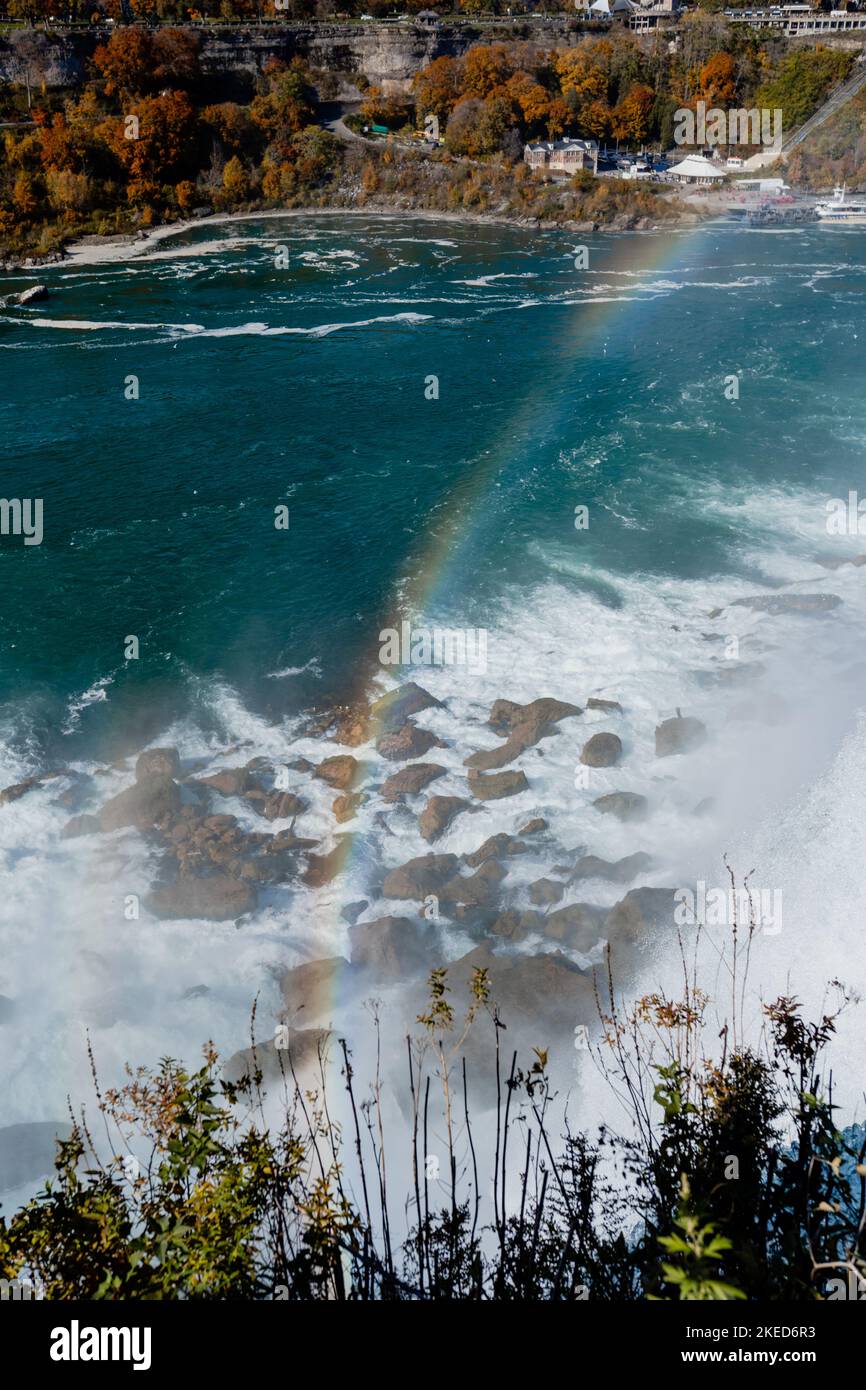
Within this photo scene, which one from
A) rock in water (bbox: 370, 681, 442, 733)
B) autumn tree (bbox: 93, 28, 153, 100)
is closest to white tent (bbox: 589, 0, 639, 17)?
autumn tree (bbox: 93, 28, 153, 100)

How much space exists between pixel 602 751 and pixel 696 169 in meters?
87.2

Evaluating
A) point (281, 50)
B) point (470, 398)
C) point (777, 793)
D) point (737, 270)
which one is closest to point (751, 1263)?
point (777, 793)

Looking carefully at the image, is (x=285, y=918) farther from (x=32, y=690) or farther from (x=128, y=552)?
(x=128, y=552)

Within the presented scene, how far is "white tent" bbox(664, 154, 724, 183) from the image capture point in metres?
90.5

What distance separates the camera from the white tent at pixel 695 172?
9050cm

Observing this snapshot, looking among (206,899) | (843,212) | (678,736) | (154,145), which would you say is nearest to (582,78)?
(843,212)

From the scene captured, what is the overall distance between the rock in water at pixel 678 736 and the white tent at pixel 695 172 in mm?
85067

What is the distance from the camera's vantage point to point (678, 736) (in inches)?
948

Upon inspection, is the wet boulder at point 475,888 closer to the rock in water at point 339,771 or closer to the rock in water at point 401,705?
the rock in water at point 339,771

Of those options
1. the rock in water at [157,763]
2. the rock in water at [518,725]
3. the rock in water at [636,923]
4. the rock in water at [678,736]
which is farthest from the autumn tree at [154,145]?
the rock in water at [636,923]

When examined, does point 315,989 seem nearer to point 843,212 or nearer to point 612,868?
point 612,868

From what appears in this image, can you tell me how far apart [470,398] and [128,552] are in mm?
21029

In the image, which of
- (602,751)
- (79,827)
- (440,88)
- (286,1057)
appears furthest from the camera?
(440,88)
